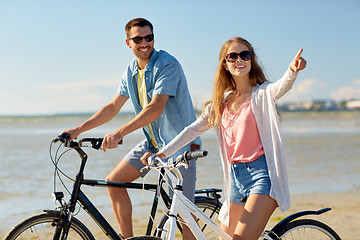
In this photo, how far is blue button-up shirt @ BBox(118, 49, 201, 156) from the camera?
12.9 feet

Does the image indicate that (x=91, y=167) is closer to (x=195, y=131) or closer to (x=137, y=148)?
(x=137, y=148)

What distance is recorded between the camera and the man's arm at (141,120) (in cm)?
351

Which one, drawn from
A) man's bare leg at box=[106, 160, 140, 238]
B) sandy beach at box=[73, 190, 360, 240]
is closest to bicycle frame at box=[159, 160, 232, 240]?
man's bare leg at box=[106, 160, 140, 238]

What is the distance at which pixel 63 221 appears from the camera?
11.6ft

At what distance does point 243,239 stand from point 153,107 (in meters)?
1.24

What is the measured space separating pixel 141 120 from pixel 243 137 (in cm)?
86

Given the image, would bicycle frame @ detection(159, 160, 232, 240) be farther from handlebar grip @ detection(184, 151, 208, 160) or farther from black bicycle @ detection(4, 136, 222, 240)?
black bicycle @ detection(4, 136, 222, 240)

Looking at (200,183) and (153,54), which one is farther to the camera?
(200,183)

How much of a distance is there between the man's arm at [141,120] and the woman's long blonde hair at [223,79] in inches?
16.8

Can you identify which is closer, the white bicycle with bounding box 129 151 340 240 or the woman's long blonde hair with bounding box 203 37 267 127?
the white bicycle with bounding box 129 151 340 240

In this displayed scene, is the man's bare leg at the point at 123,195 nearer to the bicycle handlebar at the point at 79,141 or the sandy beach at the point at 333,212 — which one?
the bicycle handlebar at the point at 79,141

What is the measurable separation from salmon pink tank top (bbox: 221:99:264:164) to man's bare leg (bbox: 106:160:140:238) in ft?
Answer: 3.26

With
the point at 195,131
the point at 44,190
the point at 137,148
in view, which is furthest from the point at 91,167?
the point at 195,131

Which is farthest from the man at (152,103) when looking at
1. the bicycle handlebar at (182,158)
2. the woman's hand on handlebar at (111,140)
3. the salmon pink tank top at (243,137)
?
the bicycle handlebar at (182,158)
